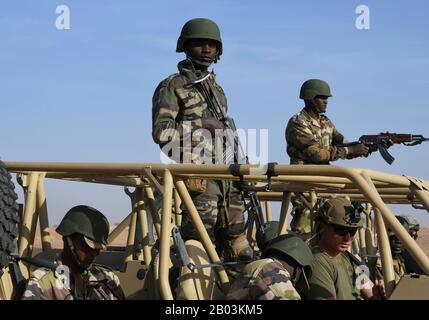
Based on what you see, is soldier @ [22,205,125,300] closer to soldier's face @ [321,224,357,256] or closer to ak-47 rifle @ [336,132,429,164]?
soldier's face @ [321,224,357,256]

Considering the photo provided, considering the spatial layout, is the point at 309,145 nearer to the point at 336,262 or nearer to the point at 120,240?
the point at 336,262

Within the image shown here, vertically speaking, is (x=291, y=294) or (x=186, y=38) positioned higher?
(x=186, y=38)

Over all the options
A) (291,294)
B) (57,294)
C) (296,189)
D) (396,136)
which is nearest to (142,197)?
(296,189)

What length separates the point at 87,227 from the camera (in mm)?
5016

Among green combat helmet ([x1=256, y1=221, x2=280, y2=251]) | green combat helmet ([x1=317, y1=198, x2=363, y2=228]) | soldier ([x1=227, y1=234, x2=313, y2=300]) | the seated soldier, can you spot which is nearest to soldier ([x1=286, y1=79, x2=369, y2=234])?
the seated soldier

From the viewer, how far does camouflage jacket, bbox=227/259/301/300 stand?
442cm

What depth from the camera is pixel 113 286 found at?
528 cm

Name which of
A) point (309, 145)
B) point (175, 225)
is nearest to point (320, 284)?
point (175, 225)

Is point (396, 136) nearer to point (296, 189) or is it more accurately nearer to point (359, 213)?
point (296, 189)

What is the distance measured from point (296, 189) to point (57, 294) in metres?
2.41

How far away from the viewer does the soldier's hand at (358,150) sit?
8.97m

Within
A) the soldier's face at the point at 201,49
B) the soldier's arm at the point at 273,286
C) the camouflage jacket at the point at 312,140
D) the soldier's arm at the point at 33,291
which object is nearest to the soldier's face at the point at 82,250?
the soldier's arm at the point at 33,291

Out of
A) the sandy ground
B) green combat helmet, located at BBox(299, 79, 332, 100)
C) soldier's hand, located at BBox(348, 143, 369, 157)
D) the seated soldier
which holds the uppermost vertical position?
green combat helmet, located at BBox(299, 79, 332, 100)
